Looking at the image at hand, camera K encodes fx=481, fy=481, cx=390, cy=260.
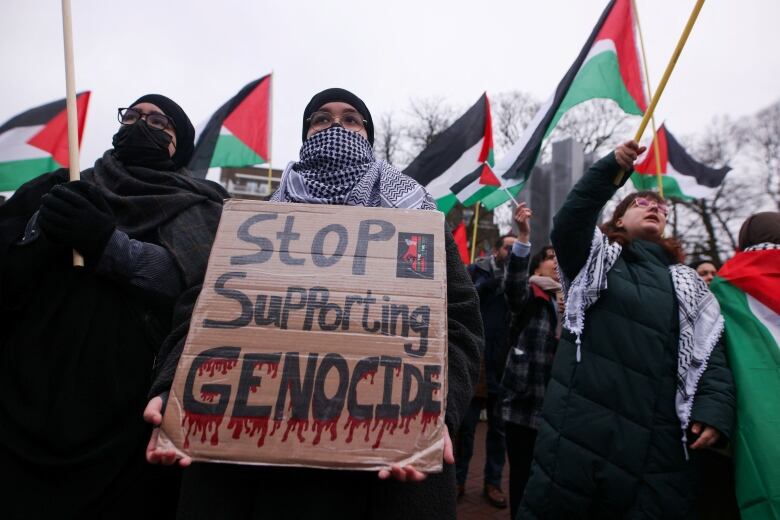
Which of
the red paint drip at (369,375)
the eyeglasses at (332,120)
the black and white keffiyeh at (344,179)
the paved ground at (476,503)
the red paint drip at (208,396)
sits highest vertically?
the eyeglasses at (332,120)

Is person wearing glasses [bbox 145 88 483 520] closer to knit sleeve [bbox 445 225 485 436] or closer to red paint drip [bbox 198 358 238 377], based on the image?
knit sleeve [bbox 445 225 485 436]

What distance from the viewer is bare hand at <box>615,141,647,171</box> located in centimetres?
179

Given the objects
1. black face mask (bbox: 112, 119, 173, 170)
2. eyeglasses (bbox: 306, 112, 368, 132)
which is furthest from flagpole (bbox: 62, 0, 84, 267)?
eyeglasses (bbox: 306, 112, 368, 132)

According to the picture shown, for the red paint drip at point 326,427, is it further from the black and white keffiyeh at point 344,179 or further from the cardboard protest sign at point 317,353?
the black and white keffiyeh at point 344,179

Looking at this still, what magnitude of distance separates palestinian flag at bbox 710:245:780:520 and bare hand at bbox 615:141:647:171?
0.89 meters

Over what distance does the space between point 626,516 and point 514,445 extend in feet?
4.27

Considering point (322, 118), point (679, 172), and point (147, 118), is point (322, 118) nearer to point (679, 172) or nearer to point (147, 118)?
point (147, 118)

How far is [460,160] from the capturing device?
5465mm

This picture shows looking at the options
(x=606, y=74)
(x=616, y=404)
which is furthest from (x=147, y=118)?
(x=606, y=74)

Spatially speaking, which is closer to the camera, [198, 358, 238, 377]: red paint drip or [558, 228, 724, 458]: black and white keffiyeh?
[198, 358, 238, 377]: red paint drip

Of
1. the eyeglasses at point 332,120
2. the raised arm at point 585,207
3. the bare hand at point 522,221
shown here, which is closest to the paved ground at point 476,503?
the bare hand at point 522,221

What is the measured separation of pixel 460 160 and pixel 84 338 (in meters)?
4.51

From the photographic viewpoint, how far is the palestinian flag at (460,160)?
17.7 ft

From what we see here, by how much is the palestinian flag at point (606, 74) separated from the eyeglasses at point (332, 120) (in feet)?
8.70
